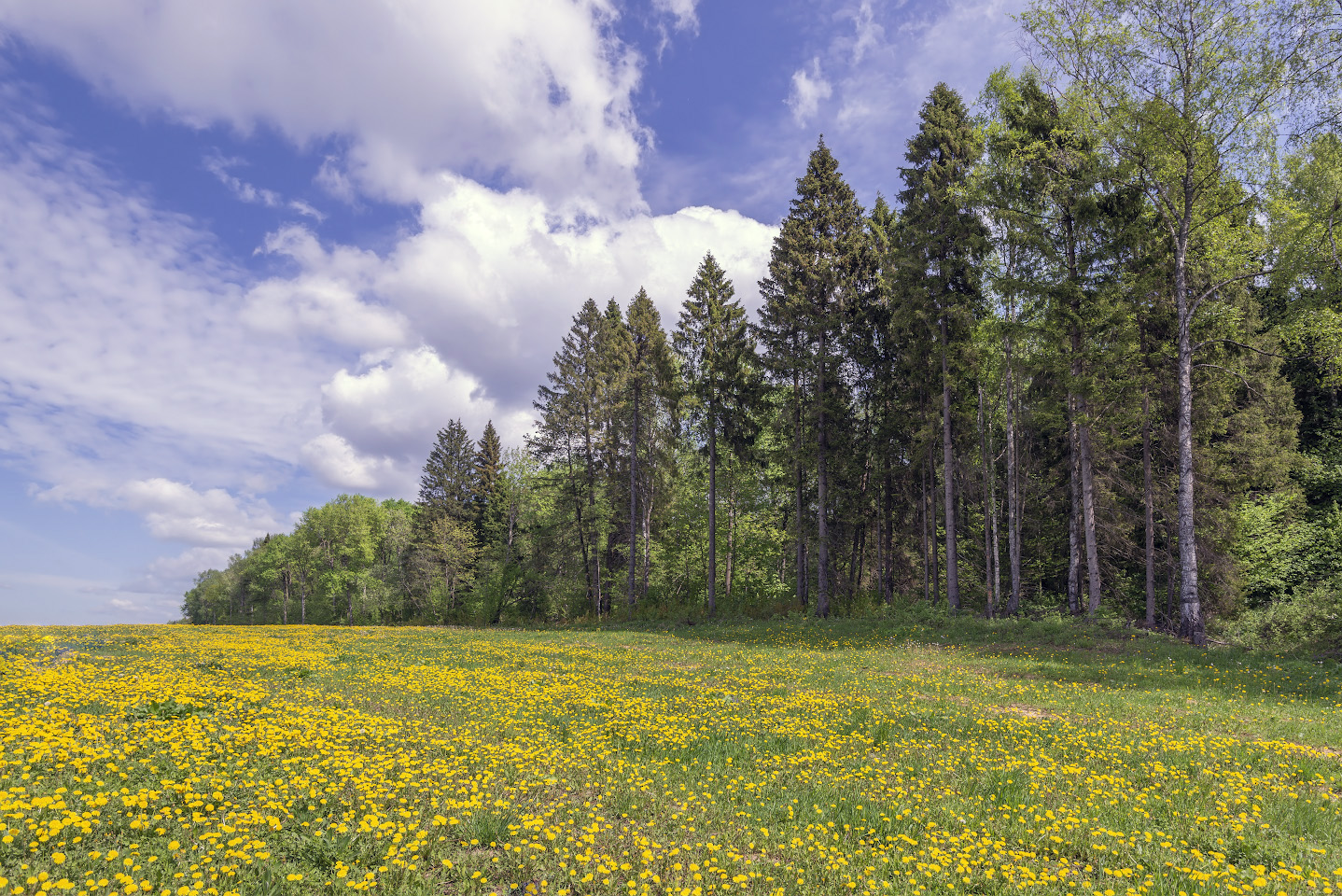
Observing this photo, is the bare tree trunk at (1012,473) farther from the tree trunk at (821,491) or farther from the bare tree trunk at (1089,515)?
the tree trunk at (821,491)

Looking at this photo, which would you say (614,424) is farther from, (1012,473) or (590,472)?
(1012,473)

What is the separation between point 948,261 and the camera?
22.5 m

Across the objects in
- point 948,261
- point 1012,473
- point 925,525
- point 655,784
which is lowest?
point 655,784

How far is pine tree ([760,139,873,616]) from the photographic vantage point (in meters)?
27.1

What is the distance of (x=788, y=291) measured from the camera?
2900 cm

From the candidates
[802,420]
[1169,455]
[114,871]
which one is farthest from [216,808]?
[1169,455]

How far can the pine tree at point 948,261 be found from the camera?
2250cm

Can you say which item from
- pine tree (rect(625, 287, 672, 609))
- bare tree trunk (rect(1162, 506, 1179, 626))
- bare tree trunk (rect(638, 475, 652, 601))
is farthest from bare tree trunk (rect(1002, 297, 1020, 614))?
bare tree trunk (rect(638, 475, 652, 601))

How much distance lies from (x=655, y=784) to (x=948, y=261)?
21892mm

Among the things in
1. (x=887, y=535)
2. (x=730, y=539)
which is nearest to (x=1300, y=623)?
(x=887, y=535)

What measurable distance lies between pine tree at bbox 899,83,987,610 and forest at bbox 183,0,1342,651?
0.12 m

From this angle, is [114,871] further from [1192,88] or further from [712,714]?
[1192,88]

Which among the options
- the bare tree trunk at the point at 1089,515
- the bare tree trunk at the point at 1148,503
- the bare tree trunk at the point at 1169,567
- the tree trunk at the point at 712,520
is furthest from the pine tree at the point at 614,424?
the bare tree trunk at the point at 1169,567

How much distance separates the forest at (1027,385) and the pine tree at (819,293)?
0.14m
